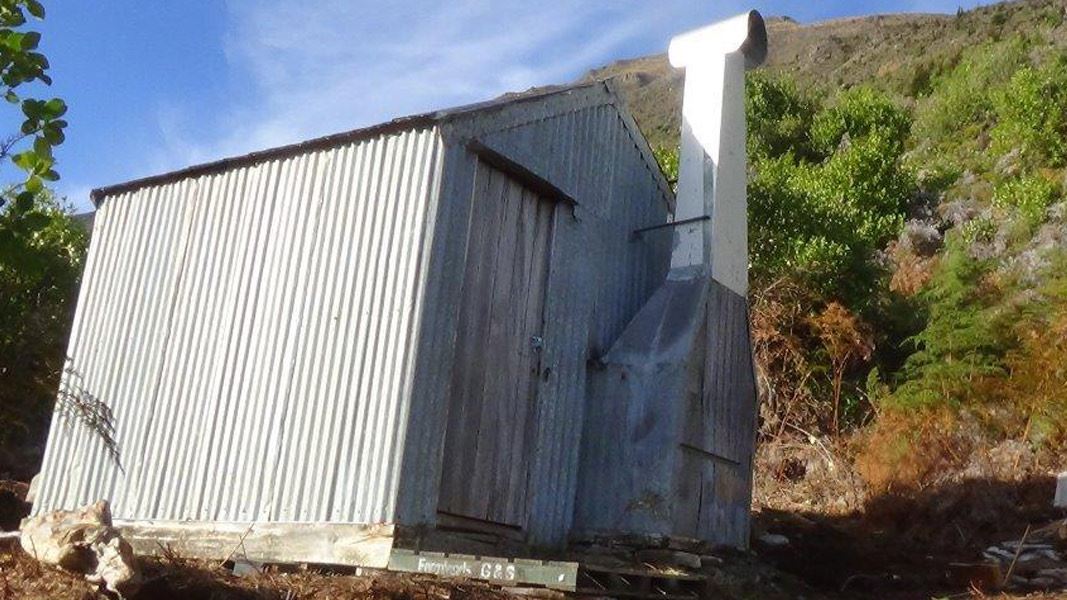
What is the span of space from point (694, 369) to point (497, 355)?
223cm

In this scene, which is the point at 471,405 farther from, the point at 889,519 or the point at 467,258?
the point at 889,519

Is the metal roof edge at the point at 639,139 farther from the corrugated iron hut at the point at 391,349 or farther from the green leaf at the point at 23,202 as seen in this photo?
the green leaf at the point at 23,202

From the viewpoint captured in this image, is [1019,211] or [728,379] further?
[1019,211]

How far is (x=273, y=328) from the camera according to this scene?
34.9ft

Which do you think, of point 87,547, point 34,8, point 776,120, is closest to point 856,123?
point 776,120

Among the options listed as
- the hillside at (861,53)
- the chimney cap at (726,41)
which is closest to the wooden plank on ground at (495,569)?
the chimney cap at (726,41)

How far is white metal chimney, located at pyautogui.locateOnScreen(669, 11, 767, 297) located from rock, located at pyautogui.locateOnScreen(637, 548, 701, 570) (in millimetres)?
3021

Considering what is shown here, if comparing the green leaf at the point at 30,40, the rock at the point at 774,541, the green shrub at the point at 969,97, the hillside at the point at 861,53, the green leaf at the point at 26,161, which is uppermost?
the hillside at the point at 861,53

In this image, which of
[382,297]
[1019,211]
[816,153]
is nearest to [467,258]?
[382,297]

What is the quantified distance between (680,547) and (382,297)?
148 inches

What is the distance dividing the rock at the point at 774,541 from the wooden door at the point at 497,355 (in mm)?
4000

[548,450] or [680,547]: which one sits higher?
[548,450]

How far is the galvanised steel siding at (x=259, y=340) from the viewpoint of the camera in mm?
9703

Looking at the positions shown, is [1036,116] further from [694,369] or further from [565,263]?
[565,263]
